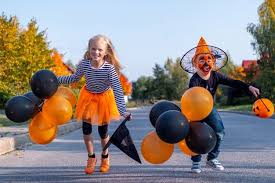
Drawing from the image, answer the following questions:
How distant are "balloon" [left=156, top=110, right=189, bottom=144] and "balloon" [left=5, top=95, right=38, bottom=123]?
5.04ft

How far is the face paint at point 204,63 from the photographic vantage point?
604cm

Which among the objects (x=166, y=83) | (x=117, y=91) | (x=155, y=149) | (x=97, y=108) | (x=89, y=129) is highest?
(x=117, y=91)

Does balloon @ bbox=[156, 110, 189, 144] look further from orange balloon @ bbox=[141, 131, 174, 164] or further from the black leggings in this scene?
the black leggings

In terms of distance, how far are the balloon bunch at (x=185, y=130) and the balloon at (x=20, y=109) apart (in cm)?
137

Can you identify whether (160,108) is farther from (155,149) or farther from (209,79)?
(209,79)

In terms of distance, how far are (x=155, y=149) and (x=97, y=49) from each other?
1.55 metres

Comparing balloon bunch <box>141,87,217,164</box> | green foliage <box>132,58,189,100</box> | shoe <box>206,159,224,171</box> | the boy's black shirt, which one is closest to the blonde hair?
the boy's black shirt

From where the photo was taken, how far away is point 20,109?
546cm

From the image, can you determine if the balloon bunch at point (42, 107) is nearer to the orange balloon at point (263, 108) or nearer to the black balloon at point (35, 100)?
the black balloon at point (35, 100)

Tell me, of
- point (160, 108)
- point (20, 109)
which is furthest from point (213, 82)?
point (20, 109)

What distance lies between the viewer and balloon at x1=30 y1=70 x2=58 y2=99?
547 centimetres

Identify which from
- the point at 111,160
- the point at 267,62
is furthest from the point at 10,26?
the point at 267,62

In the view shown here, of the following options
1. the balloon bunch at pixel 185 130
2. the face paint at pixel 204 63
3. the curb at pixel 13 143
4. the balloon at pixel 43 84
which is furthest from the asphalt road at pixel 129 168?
the face paint at pixel 204 63

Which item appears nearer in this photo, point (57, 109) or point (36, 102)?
point (57, 109)
